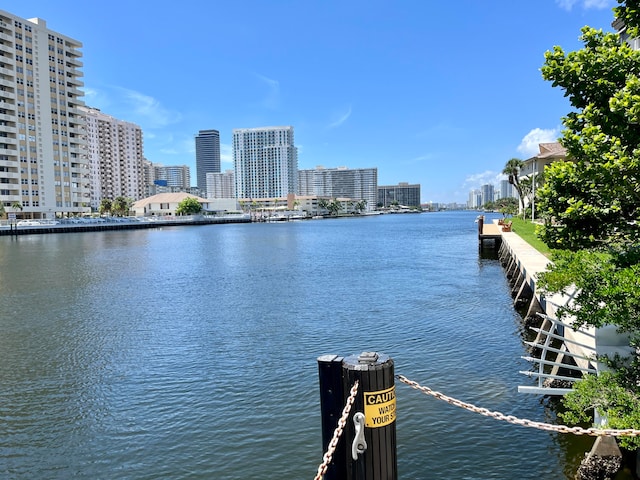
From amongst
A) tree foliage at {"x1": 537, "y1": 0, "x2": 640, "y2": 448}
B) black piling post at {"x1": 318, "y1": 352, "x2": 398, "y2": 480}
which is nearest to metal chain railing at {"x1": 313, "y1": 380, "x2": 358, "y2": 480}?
black piling post at {"x1": 318, "y1": 352, "x2": 398, "y2": 480}

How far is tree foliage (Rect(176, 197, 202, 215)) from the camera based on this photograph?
179m

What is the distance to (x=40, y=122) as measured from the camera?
119m

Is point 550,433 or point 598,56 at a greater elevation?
point 598,56

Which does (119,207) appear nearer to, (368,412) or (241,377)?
(241,377)

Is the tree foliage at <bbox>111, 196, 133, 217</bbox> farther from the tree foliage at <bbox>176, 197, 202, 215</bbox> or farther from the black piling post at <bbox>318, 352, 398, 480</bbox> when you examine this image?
the black piling post at <bbox>318, 352, 398, 480</bbox>

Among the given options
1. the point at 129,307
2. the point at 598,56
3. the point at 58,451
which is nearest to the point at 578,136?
the point at 598,56

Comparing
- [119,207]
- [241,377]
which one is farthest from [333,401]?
[119,207]

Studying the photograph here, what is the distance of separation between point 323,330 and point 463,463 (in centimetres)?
1082

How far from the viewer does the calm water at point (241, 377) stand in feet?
31.8

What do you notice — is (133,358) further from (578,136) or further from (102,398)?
(578,136)

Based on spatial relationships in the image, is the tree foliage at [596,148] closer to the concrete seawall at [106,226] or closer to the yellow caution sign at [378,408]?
the yellow caution sign at [378,408]

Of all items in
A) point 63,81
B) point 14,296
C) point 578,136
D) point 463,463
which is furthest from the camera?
point 63,81

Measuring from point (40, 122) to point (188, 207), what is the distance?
64632mm

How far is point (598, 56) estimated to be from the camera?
7.70 m
